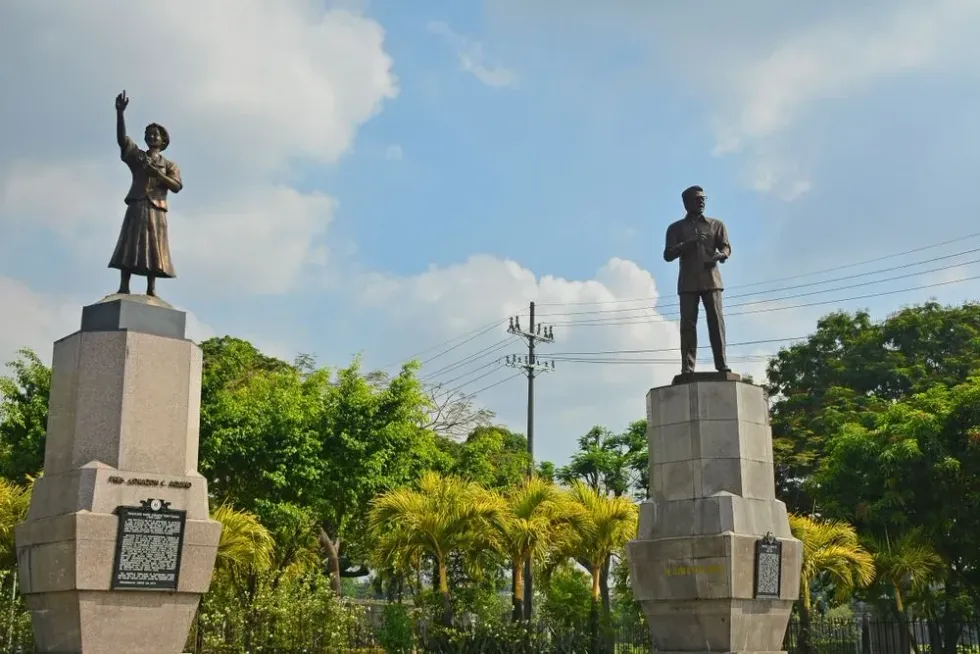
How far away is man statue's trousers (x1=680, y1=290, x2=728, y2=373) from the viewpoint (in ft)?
47.0

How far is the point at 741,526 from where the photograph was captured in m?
13.3

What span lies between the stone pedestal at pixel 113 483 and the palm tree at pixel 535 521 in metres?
10.4

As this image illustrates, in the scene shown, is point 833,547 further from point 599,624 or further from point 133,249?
point 133,249

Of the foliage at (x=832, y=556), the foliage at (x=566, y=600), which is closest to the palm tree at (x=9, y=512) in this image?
the foliage at (x=566, y=600)

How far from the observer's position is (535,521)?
2184 centimetres

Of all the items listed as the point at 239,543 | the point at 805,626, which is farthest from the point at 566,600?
the point at 239,543

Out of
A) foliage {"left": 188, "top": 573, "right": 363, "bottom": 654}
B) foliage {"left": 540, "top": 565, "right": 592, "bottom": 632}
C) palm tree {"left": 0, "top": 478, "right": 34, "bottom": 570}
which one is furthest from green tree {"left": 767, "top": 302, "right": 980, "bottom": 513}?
palm tree {"left": 0, "top": 478, "right": 34, "bottom": 570}

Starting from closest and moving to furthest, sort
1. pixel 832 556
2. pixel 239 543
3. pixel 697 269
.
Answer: pixel 697 269
pixel 239 543
pixel 832 556

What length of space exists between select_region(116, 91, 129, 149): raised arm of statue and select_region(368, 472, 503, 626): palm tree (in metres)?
10.9

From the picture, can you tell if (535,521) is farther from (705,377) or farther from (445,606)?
(705,377)

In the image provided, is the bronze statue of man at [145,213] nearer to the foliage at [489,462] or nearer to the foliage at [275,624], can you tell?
the foliage at [275,624]

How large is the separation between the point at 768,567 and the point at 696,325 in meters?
3.33

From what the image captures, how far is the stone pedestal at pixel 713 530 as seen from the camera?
516 inches

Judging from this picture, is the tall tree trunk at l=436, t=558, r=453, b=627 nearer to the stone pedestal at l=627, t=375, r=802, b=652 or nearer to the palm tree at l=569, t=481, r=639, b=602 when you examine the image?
the palm tree at l=569, t=481, r=639, b=602
